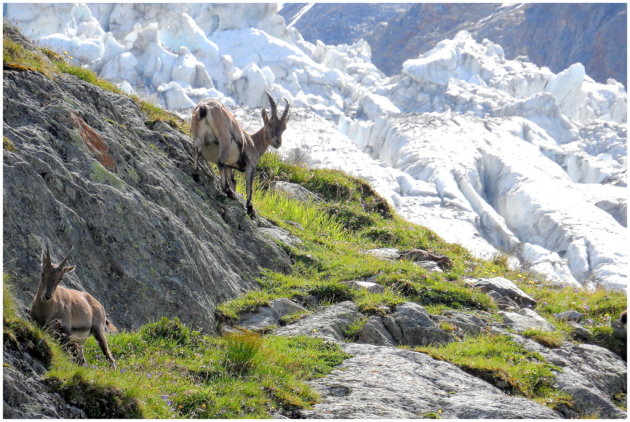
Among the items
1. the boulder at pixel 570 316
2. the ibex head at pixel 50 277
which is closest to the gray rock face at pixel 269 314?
the ibex head at pixel 50 277

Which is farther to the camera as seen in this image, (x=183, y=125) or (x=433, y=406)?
(x=183, y=125)

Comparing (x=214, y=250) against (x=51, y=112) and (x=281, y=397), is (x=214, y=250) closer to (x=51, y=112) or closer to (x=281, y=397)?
(x=51, y=112)

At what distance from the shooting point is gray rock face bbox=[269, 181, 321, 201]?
18.8 m

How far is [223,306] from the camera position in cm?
1063

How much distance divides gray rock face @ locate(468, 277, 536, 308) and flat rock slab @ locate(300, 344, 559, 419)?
16.0ft

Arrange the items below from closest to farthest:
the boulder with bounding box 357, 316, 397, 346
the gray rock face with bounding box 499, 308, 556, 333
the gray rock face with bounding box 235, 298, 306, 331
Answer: the gray rock face with bounding box 235, 298, 306, 331 < the boulder with bounding box 357, 316, 397, 346 < the gray rock face with bounding box 499, 308, 556, 333

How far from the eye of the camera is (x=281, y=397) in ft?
25.1

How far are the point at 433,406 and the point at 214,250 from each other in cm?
470

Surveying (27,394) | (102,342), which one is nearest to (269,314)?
(102,342)

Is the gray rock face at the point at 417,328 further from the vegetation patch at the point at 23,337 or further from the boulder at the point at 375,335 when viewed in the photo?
the vegetation patch at the point at 23,337

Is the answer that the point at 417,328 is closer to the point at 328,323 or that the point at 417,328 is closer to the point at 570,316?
the point at 328,323

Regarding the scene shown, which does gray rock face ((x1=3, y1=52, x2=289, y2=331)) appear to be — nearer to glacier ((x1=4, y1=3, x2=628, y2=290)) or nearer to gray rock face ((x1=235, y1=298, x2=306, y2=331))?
gray rock face ((x1=235, y1=298, x2=306, y2=331))

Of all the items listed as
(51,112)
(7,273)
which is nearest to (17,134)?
(51,112)

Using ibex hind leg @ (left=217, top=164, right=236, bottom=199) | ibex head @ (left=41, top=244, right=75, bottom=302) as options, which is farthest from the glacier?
ibex head @ (left=41, top=244, right=75, bottom=302)
